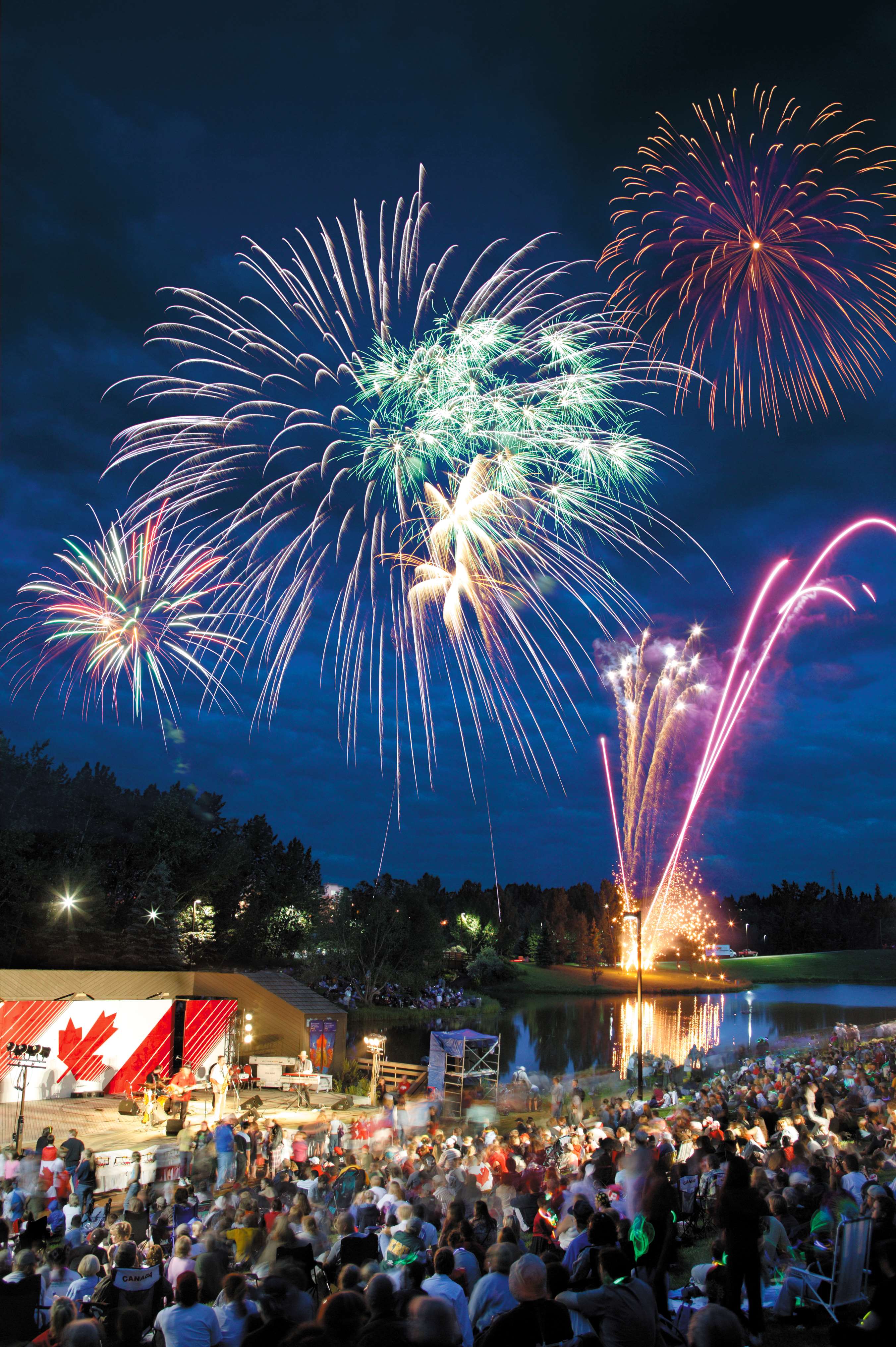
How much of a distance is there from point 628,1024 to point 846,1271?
203ft

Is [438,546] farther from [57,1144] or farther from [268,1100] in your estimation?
[268,1100]

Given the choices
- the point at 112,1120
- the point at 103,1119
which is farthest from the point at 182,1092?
the point at 103,1119

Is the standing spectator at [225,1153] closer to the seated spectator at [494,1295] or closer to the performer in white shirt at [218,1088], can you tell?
the performer in white shirt at [218,1088]

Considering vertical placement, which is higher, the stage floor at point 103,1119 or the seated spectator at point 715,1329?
the seated spectator at point 715,1329

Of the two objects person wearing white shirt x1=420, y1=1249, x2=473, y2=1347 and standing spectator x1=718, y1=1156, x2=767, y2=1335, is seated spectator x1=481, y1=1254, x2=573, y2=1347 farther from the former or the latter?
standing spectator x1=718, y1=1156, x2=767, y2=1335

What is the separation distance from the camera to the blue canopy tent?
878 inches

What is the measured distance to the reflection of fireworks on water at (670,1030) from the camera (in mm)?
41688

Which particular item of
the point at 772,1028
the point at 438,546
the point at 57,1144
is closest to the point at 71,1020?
the point at 57,1144

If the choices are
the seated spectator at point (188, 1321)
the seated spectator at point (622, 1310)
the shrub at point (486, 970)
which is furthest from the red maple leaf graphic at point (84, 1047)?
the shrub at point (486, 970)

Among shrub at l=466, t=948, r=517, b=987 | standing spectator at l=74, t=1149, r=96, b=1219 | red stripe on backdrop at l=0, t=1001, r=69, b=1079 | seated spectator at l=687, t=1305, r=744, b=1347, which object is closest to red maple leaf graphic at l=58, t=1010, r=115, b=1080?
red stripe on backdrop at l=0, t=1001, r=69, b=1079

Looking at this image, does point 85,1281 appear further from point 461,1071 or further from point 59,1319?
point 461,1071

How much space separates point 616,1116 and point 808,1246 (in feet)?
28.8

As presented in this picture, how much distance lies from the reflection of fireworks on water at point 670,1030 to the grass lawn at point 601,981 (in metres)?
10.1

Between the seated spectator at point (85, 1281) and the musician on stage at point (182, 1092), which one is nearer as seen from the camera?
the seated spectator at point (85, 1281)
